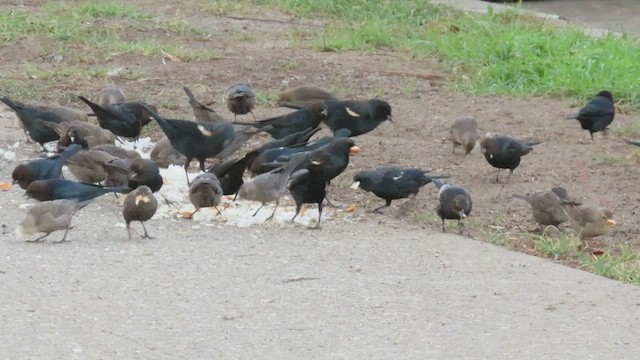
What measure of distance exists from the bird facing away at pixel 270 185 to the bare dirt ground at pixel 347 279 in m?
0.32

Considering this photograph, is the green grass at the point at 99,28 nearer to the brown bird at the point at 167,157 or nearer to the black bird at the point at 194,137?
the brown bird at the point at 167,157

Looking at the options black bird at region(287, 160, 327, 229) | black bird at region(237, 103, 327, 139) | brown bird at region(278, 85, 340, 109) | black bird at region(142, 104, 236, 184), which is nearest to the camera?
black bird at region(287, 160, 327, 229)

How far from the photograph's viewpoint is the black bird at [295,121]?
37.8 feet

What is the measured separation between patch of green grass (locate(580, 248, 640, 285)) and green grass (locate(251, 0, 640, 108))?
489 cm

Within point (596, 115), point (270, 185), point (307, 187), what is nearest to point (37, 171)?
point (270, 185)

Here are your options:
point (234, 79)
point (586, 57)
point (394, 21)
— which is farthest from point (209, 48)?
point (586, 57)

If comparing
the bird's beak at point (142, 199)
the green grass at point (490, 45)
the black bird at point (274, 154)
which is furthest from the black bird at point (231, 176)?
the green grass at point (490, 45)

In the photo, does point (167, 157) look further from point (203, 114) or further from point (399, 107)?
point (399, 107)

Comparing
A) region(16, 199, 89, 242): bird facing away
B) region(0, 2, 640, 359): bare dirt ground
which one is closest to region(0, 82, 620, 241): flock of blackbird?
region(16, 199, 89, 242): bird facing away

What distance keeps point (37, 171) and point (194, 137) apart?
4.55 feet

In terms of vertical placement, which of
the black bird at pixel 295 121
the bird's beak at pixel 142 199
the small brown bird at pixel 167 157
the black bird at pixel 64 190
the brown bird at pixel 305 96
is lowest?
the brown bird at pixel 305 96

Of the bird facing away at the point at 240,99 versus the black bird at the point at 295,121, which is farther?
the bird facing away at the point at 240,99

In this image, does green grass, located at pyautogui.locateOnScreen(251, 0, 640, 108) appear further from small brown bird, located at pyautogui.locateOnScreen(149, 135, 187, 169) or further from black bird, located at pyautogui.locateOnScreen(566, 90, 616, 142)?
small brown bird, located at pyautogui.locateOnScreen(149, 135, 187, 169)

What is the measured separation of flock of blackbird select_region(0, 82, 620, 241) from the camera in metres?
9.10
